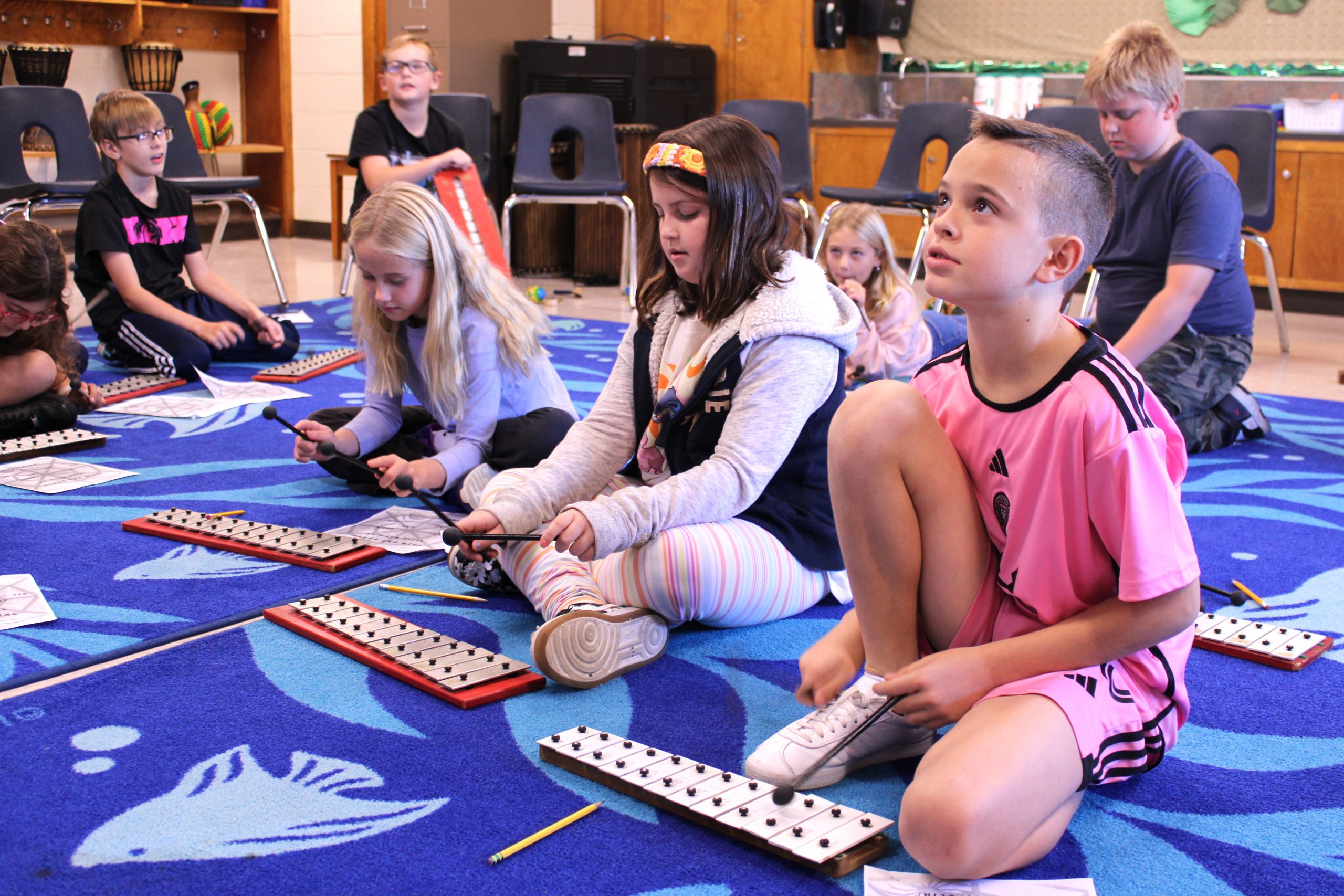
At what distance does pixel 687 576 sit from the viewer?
4.93 ft

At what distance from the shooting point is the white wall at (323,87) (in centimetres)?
631

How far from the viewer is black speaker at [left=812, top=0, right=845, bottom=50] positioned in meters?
5.89

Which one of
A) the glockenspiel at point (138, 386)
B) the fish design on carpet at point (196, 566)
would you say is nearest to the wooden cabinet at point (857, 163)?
the glockenspiel at point (138, 386)

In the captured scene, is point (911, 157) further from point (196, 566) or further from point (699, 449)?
point (196, 566)

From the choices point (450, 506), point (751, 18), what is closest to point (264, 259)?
point (751, 18)

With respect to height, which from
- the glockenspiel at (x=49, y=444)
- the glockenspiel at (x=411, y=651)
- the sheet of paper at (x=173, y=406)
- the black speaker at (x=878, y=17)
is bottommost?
the glockenspiel at (x=411, y=651)

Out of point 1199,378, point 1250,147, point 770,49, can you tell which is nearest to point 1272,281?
point 1250,147

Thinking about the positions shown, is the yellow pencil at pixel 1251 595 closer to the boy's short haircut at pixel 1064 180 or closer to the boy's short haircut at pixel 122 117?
the boy's short haircut at pixel 1064 180

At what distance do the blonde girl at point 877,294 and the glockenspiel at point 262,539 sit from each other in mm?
1444

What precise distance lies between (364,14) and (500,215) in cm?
134

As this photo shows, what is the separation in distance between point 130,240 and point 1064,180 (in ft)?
9.65

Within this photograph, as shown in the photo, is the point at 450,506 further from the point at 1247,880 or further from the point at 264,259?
A: the point at 264,259

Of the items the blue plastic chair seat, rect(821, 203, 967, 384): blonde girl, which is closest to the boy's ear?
rect(821, 203, 967, 384): blonde girl

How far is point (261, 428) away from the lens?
A: 9.09ft
